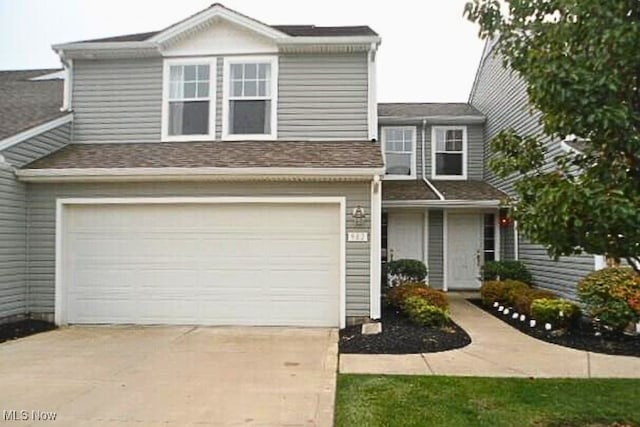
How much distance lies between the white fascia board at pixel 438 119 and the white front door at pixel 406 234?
291 centimetres

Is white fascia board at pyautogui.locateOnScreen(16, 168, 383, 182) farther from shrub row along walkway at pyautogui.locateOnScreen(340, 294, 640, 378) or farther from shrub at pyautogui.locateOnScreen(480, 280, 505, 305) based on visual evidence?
shrub at pyautogui.locateOnScreen(480, 280, 505, 305)

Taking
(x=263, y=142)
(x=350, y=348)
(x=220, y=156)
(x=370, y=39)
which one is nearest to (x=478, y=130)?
(x=370, y=39)

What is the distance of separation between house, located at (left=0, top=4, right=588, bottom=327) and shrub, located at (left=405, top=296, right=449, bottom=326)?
688 mm

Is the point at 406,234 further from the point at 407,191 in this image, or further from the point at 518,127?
the point at 518,127

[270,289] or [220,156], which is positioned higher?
[220,156]

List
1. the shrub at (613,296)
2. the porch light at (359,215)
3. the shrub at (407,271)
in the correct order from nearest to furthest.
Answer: the shrub at (613,296) < the porch light at (359,215) < the shrub at (407,271)

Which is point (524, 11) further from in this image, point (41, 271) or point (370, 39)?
point (41, 271)

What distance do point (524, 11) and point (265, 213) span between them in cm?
595

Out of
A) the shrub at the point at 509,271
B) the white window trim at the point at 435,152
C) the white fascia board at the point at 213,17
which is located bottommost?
the shrub at the point at 509,271

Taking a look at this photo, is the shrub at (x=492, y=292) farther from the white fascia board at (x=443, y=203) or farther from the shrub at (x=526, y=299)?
the white fascia board at (x=443, y=203)

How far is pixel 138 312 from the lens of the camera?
9734 mm

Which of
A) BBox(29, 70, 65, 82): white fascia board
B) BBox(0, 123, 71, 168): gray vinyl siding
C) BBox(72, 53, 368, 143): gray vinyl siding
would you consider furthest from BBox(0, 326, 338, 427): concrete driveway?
BBox(29, 70, 65, 82): white fascia board

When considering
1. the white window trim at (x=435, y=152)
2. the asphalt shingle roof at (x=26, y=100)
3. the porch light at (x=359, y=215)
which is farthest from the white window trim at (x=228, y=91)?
the white window trim at (x=435, y=152)

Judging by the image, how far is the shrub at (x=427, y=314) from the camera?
9023 mm
